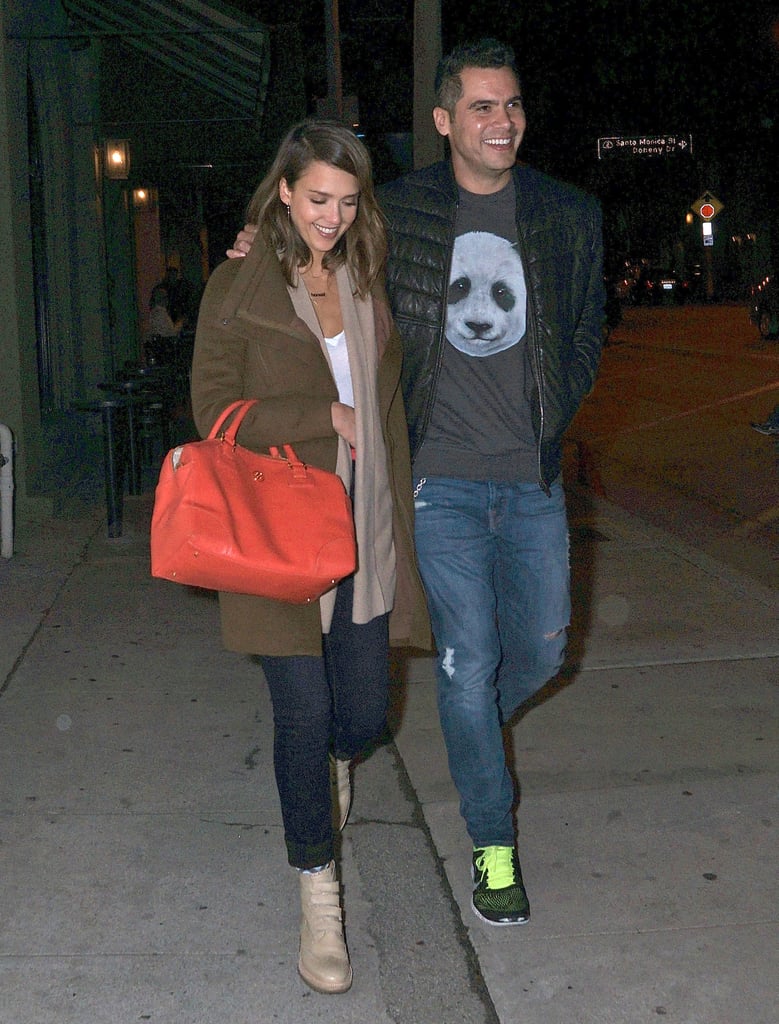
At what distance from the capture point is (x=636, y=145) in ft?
102

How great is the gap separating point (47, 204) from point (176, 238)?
1985cm

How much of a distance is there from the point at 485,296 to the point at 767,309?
2509 centimetres

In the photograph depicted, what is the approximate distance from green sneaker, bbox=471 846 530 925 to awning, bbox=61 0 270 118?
807 cm

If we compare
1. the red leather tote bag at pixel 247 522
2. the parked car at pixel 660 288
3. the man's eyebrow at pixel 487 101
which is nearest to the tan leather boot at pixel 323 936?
the red leather tote bag at pixel 247 522

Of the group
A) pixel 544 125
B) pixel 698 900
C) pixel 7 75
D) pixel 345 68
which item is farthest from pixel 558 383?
pixel 345 68

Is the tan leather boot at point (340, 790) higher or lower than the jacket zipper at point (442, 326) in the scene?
lower

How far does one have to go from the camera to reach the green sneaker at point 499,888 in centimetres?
360

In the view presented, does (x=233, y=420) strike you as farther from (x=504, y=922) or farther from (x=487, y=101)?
(x=504, y=922)

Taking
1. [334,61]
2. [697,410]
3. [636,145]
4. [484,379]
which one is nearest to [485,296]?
[484,379]

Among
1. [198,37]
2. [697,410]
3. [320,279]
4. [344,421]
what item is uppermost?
[198,37]

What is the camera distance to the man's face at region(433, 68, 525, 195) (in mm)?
3518

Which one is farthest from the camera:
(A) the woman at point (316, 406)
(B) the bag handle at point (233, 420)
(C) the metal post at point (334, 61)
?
(C) the metal post at point (334, 61)

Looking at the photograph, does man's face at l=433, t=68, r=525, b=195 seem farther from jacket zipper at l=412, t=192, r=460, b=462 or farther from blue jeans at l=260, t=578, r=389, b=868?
blue jeans at l=260, t=578, r=389, b=868

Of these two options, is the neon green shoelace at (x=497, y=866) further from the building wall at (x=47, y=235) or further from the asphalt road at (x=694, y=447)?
the building wall at (x=47, y=235)
